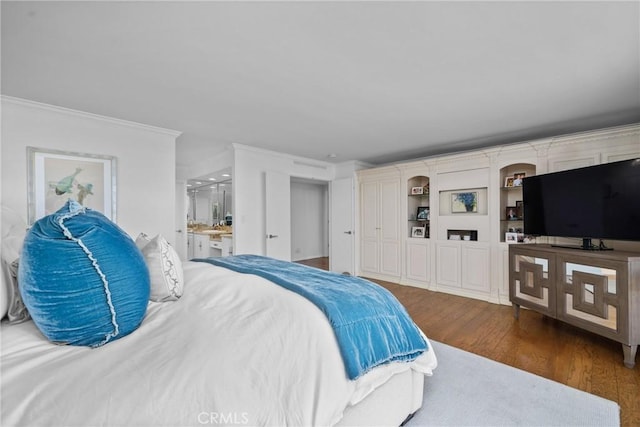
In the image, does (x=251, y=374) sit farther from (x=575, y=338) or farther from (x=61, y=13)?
(x=575, y=338)

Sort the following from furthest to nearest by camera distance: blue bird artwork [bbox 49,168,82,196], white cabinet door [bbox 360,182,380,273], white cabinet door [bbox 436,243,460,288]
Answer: white cabinet door [bbox 360,182,380,273], white cabinet door [bbox 436,243,460,288], blue bird artwork [bbox 49,168,82,196]

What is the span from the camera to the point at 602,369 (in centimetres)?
211

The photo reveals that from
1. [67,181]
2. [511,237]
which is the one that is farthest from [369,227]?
[67,181]

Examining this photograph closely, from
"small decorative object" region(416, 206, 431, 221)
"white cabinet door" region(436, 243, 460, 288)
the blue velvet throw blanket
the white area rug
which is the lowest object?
the white area rug

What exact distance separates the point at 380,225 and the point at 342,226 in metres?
0.86

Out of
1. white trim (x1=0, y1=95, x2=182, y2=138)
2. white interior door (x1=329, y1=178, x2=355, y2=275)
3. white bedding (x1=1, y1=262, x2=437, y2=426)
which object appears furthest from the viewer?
white interior door (x1=329, y1=178, x2=355, y2=275)

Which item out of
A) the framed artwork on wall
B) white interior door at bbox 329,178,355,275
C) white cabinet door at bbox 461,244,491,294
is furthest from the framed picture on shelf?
the framed artwork on wall

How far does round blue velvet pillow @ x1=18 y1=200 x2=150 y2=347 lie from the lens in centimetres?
87

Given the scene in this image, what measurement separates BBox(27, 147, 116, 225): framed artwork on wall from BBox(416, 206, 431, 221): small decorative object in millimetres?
4596

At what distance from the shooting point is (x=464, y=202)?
4.34 meters

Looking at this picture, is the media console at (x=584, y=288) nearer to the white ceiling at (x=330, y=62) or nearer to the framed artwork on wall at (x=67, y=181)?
the white ceiling at (x=330, y=62)

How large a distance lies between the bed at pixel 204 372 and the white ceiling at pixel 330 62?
157 centimetres

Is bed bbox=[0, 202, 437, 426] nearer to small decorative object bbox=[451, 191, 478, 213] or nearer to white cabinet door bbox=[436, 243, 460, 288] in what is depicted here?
white cabinet door bbox=[436, 243, 460, 288]

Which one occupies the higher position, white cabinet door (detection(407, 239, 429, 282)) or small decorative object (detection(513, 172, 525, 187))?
small decorative object (detection(513, 172, 525, 187))
